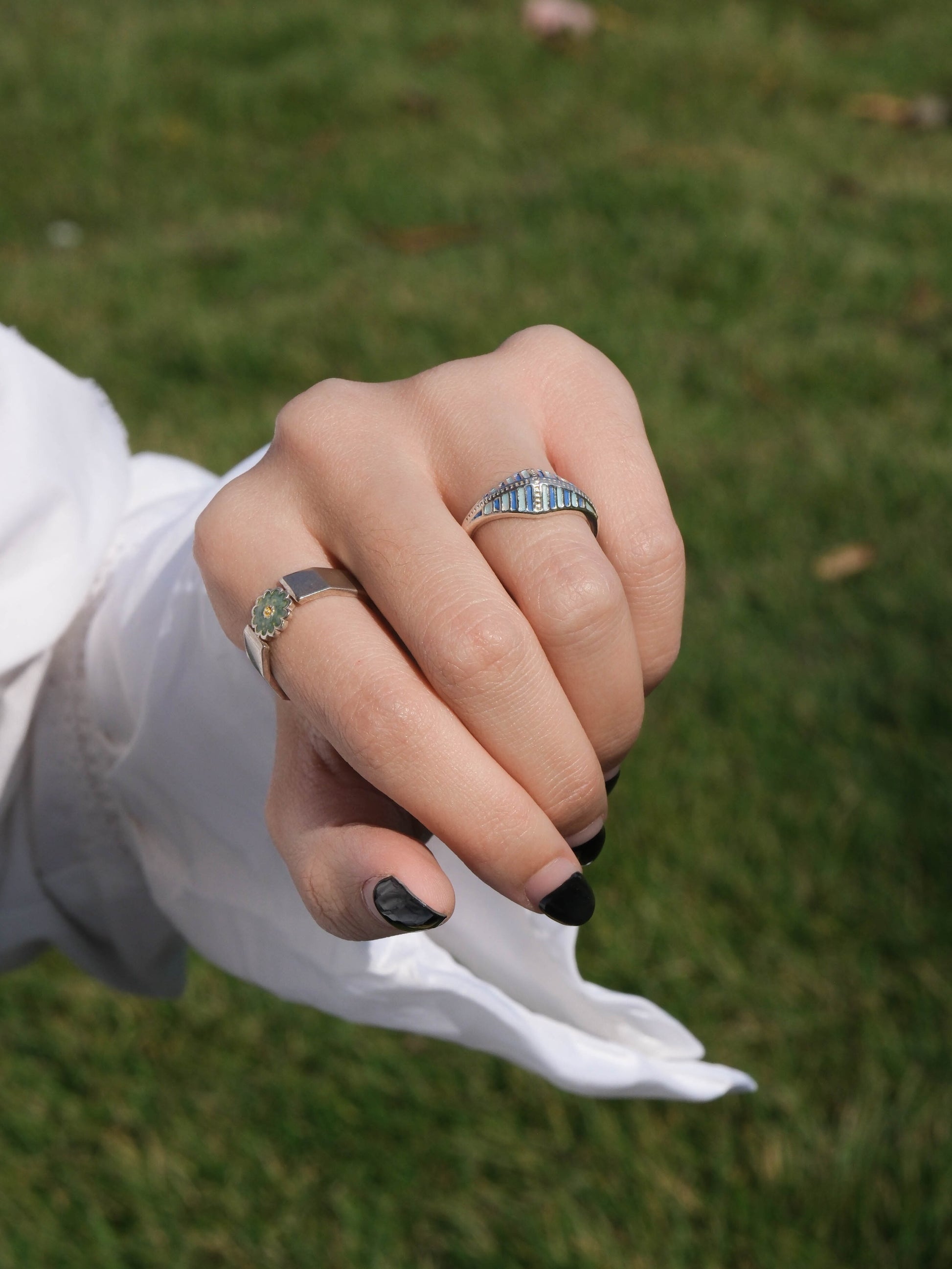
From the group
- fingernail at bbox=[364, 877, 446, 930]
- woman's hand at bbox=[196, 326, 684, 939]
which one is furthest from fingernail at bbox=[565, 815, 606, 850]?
fingernail at bbox=[364, 877, 446, 930]

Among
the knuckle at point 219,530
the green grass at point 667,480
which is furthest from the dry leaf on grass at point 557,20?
the knuckle at point 219,530

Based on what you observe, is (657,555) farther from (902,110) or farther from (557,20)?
(557,20)

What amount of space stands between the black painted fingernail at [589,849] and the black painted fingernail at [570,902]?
5 centimetres

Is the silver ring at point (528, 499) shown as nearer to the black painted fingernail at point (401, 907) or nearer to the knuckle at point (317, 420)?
the knuckle at point (317, 420)

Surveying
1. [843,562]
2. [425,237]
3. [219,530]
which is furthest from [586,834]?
[425,237]

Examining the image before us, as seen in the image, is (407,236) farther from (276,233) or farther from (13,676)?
(13,676)

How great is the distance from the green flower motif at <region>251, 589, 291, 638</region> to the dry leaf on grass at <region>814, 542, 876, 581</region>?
71.6 inches

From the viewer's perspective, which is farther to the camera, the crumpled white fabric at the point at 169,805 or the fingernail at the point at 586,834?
the crumpled white fabric at the point at 169,805

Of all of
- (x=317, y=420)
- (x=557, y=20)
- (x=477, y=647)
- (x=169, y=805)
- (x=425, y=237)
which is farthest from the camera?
(x=557, y=20)

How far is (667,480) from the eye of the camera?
257 centimetres

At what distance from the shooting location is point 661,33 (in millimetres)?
4445

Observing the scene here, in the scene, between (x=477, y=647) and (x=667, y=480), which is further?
(x=667, y=480)

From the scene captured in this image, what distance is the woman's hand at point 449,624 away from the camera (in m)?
0.67

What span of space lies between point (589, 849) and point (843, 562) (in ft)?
5.66
